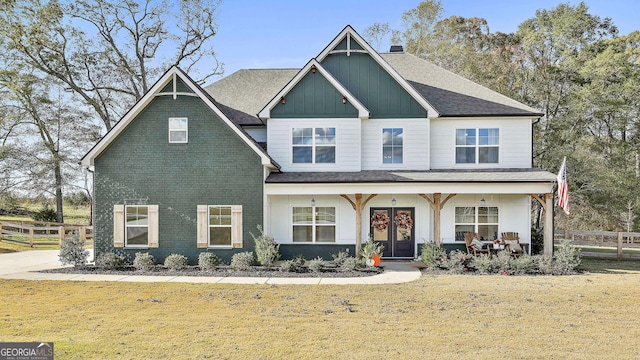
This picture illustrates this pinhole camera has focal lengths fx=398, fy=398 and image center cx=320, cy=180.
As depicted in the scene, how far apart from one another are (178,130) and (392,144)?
8.36 metres

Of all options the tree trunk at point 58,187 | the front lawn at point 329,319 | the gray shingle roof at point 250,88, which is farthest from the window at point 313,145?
the tree trunk at point 58,187

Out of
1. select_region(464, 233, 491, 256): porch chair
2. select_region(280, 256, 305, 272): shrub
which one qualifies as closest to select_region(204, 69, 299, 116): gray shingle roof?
select_region(280, 256, 305, 272): shrub

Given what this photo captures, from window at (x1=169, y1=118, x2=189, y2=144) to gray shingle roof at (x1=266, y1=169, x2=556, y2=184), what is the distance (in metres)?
3.56

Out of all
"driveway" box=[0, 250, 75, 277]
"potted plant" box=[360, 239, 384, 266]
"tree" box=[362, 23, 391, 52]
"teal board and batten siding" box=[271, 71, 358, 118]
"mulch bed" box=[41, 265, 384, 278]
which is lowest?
"driveway" box=[0, 250, 75, 277]

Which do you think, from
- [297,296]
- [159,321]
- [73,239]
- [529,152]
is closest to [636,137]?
[529,152]

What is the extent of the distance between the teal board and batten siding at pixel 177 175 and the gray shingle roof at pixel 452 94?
8.12 m

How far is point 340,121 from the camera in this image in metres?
15.9

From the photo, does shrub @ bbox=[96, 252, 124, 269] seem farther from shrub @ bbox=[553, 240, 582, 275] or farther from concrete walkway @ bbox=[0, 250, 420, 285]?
shrub @ bbox=[553, 240, 582, 275]

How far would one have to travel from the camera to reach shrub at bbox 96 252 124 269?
13.9 meters

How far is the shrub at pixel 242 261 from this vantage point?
1377cm

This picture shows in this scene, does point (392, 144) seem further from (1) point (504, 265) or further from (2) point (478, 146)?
(1) point (504, 265)

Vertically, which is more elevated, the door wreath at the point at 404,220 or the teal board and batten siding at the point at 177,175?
the teal board and batten siding at the point at 177,175

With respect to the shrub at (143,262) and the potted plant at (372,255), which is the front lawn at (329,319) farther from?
the potted plant at (372,255)

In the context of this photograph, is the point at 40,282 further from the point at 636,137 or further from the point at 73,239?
the point at 636,137
